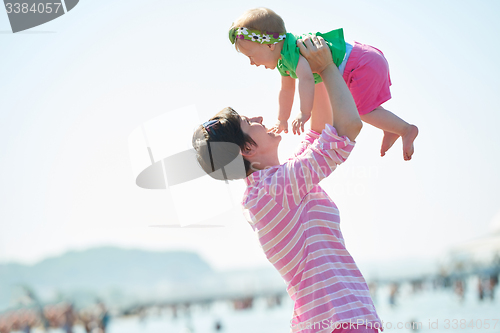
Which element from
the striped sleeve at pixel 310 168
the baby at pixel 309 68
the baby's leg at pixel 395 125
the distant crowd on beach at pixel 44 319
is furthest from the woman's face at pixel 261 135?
the distant crowd on beach at pixel 44 319

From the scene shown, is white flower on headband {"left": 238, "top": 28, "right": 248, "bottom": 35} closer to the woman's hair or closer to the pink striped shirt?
the woman's hair

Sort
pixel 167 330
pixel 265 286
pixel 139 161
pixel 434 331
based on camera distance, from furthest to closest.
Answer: pixel 265 286
pixel 167 330
pixel 434 331
pixel 139 161

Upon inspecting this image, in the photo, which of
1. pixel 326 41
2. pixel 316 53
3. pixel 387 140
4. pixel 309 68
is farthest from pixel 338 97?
pixel 387 140

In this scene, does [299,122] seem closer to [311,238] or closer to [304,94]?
[304,94]

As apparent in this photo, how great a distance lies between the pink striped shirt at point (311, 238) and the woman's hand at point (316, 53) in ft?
1.21

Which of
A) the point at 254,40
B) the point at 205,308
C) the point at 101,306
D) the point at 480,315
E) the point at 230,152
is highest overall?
the point at 254,40

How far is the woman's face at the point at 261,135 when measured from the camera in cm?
208

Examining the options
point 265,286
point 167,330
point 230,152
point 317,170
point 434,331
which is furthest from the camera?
point 265,286

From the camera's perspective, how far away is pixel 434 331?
1673cm

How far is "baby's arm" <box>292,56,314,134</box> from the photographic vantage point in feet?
7.06

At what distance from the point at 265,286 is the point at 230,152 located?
3238cm

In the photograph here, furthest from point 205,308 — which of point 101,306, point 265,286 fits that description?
point 101,306

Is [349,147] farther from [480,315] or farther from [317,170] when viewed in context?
[480,315]

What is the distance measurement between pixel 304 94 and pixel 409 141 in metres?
0.83
